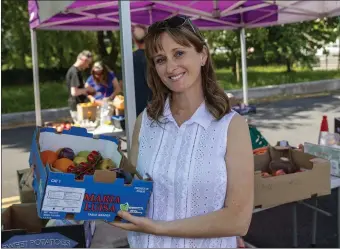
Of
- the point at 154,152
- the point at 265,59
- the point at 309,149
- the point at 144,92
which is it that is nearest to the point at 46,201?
the point at 154,152

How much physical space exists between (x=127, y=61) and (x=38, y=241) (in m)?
1.15

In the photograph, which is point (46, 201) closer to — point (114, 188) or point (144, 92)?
point (114, 188)

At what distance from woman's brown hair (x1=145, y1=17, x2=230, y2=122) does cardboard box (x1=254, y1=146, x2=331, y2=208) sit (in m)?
1.09

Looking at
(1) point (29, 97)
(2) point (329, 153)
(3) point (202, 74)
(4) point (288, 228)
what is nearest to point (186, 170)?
(3) point (202, 74)

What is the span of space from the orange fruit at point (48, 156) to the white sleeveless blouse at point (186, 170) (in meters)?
0.50

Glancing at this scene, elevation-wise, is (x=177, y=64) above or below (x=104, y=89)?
above

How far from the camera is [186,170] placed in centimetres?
135

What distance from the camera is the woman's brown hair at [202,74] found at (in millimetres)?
1340

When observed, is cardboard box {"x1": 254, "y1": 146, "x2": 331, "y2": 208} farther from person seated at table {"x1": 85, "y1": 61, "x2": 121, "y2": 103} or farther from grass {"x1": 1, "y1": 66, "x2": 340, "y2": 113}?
grass {"x1": 1, "y1": 66, "x2": 340, "y2": 113}

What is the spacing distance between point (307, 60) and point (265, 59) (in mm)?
6186

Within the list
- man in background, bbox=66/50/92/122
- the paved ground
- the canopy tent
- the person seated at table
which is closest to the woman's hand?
the paved ground

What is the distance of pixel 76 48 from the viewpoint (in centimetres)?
1252

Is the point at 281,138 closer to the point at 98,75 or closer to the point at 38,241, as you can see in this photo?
the point at 98,75

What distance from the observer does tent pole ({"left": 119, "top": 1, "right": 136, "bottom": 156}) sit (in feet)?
8.37
